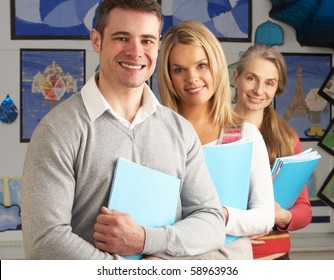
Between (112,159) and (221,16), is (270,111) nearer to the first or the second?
(112,159)

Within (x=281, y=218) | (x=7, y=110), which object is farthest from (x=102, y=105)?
(x=7, y=110)

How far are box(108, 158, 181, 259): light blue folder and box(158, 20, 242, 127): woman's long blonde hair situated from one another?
371mm

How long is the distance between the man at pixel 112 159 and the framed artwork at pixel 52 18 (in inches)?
85.5

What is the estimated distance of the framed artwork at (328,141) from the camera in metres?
3.62

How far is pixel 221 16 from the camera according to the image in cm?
352

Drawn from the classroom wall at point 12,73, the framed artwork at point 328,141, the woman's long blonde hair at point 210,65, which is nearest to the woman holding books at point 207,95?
the woman's long blonde hair at point 210,65

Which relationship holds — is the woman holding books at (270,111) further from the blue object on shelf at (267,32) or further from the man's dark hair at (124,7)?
the blue object on shelf at (267,32)

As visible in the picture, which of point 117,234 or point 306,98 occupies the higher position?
point 306,98

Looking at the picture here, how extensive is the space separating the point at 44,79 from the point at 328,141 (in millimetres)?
1625

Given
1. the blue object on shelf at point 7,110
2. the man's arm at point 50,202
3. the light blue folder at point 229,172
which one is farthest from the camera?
the blue object on shelf at point 7,110

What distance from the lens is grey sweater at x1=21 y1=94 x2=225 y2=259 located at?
44.5 inches

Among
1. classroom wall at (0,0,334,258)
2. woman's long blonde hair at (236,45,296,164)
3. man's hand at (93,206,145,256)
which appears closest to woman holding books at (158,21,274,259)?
woman's long blonde hair at (236,45,296,164)

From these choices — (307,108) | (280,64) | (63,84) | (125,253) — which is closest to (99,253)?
(125,253)

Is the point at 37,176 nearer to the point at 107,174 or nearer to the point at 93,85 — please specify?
the point at 107,174
